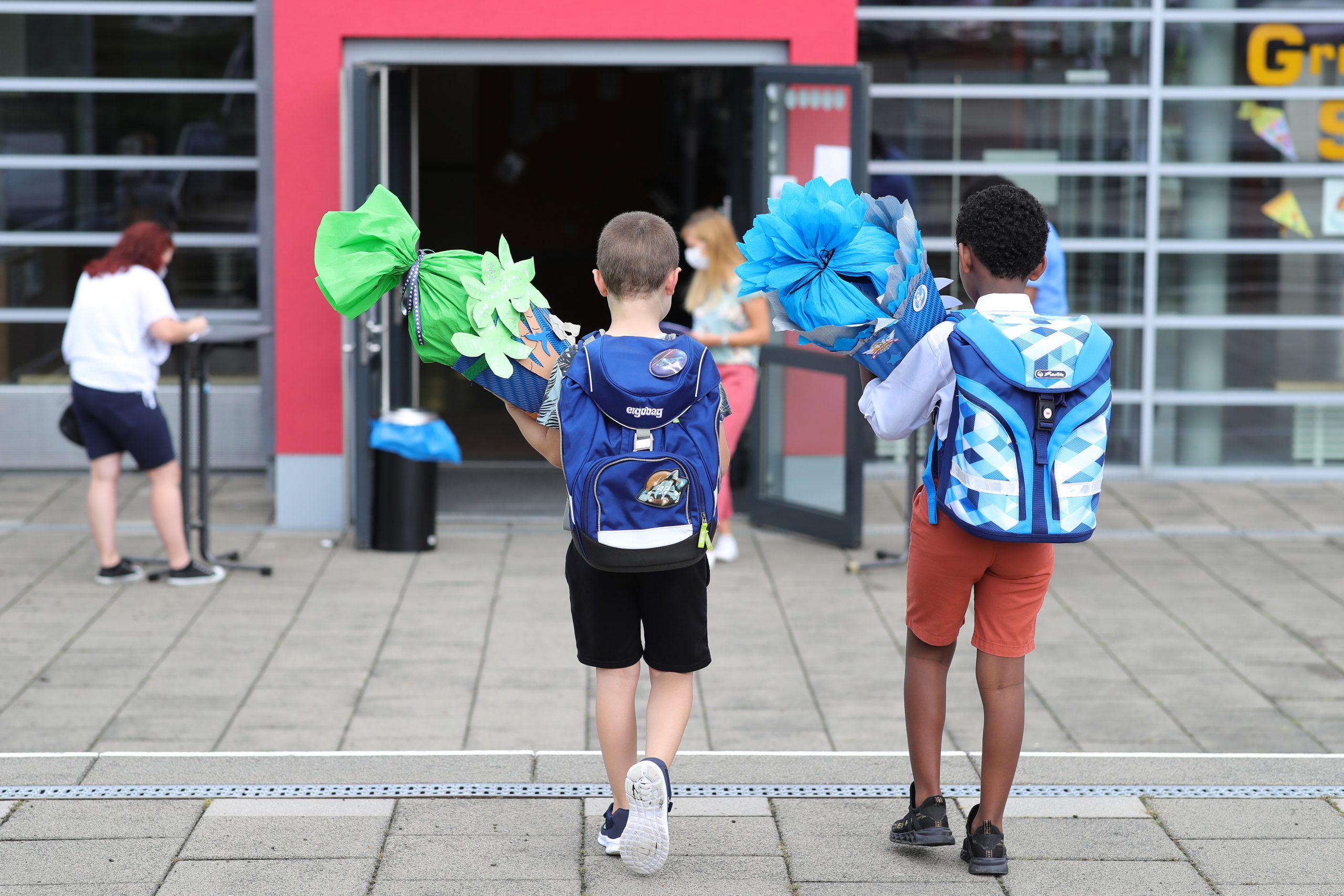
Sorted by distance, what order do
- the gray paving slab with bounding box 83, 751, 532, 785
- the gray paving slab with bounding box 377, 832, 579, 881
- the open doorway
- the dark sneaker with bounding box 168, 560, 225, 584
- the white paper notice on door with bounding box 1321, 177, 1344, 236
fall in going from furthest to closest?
the open doorway
the white paper notice on door with bounding box 1321, 177, 1344, 236
the dark sneaker with bounding box 168, 560, 225, 584
the gray paving slab with bounding box 83, 751, 532, 785
the gray paving slab with bounding box 377, 832, 579, 881

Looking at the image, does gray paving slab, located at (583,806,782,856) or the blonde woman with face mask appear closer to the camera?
gray paving slab, located at (583,806,782,856)

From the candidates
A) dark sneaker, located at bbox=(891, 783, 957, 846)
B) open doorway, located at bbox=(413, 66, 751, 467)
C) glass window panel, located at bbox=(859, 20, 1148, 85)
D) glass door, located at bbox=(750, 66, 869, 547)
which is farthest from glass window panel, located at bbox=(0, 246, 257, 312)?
open doorway, located at bbox=(413, 66, 751, 467)

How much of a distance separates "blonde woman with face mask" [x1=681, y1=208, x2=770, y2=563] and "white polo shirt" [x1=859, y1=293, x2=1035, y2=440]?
369 cm

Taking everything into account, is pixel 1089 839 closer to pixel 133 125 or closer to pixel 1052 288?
pixel 1052 288

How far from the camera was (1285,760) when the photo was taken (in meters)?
4.59

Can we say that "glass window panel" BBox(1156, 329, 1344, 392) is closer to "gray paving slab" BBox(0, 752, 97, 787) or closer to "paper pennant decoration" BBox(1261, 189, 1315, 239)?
"paper pennant decoration" BBox(1261, 189, 1315, 239)

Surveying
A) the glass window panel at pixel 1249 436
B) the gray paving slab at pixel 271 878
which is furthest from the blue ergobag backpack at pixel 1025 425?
the glass window panel at pixel 1249 436

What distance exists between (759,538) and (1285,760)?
388 cm

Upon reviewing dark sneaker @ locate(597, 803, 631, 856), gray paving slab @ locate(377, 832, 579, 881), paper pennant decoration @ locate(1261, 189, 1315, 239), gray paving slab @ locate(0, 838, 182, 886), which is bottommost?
gray paving slab @ locate(377, 832, 579, 881)

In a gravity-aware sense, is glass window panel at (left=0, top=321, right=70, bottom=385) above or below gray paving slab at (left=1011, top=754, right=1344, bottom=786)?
above

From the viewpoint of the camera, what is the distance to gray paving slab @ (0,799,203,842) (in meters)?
3.88

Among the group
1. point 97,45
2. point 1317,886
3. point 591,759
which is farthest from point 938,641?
point 97,45

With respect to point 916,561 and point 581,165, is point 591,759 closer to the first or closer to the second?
point 916,561

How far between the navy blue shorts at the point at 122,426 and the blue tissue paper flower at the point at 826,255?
13.8 ft
